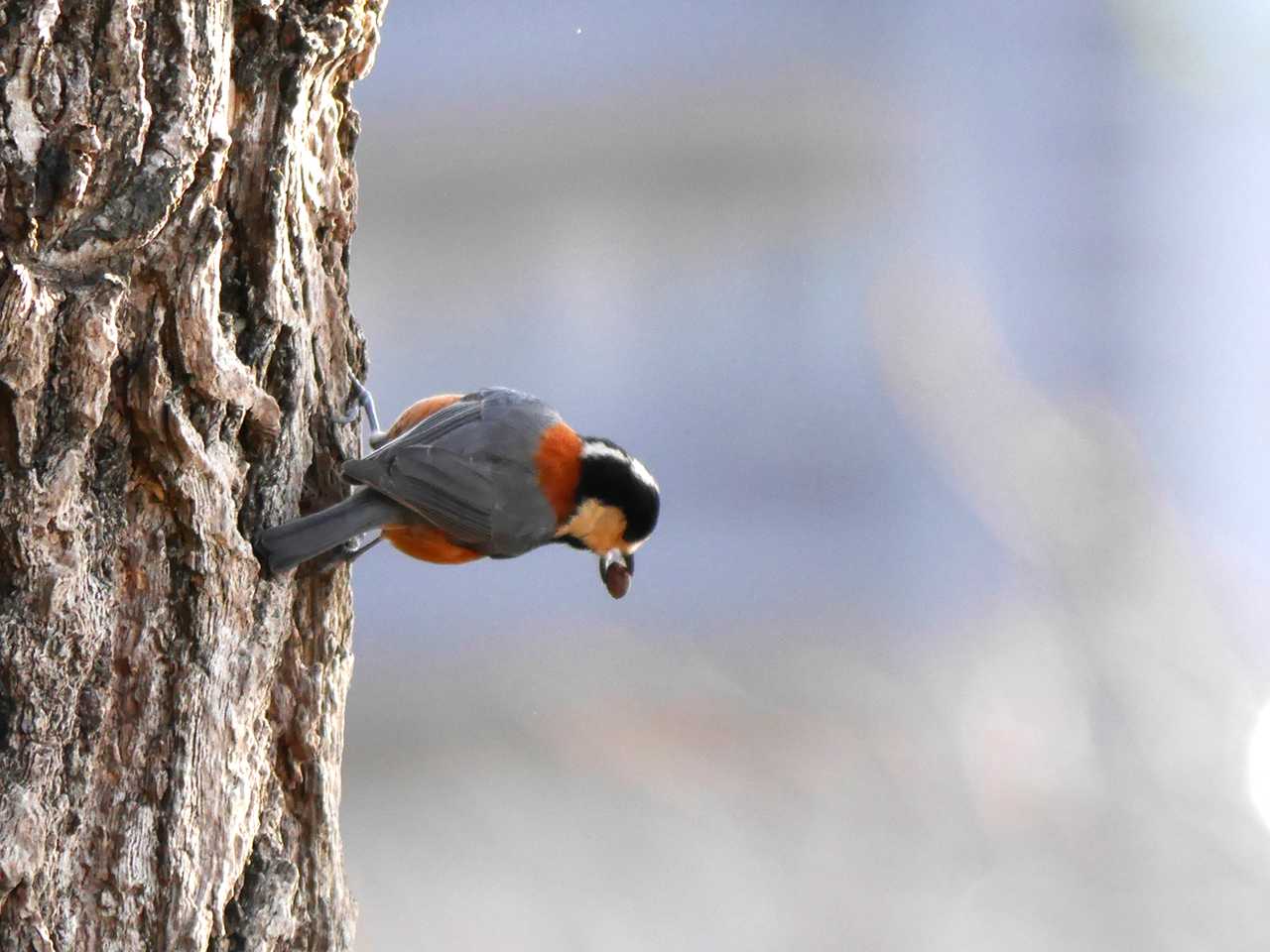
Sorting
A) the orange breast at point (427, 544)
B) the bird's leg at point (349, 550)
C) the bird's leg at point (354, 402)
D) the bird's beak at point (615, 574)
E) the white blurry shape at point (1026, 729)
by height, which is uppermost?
the bird's leg at point (354, 402)

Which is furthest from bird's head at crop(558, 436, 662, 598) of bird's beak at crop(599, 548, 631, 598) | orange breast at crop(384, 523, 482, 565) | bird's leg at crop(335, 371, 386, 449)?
bird's leg at crop(335, 371, 386, 449)

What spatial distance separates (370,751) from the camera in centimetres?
488

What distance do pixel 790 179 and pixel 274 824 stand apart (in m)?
3.71

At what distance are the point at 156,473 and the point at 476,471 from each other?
0.63m

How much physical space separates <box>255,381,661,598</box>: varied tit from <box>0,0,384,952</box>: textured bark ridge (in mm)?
183

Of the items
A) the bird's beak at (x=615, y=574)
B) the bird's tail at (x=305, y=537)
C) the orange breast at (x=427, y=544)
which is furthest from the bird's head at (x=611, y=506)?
the bird's tail at (x=305, y=537)

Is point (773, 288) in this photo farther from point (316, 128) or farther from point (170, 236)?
point (170, 236)

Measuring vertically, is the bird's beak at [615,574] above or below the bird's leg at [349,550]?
below

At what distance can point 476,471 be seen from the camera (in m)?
2.02

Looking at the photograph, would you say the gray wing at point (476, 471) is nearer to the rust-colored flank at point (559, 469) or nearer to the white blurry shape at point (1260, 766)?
the rust-colored flank at point (559, 469)

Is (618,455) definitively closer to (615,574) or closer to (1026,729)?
(615,574)

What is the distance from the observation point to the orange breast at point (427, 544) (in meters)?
2.03

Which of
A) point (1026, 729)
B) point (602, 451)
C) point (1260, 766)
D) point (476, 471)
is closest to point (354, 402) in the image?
point (476, 471)

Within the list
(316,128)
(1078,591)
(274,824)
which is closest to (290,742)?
(274,824)
